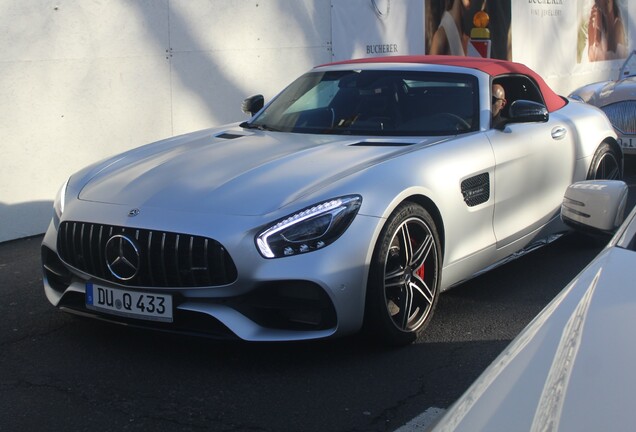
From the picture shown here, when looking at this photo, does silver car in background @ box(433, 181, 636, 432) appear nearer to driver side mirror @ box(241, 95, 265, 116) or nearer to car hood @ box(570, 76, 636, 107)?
driver side mirror @ box(241, 95, 265, 116)

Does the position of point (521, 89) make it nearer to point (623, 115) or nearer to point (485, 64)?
point (485, 64)

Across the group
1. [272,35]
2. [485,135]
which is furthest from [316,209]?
[272,35]

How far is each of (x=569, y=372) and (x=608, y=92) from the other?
9065 mm

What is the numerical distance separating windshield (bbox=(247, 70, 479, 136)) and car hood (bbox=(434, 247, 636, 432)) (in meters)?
3.26

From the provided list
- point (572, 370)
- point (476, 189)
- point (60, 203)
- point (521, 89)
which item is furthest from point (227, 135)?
point (572, 370)

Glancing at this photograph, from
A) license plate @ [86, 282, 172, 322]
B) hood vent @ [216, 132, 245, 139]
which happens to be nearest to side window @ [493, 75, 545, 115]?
hood vent @ [216, 132, 245, 139]

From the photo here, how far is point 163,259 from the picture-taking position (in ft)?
14.3

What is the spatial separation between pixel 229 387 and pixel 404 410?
0.82 metres

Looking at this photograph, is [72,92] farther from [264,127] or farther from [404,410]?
[404,410]

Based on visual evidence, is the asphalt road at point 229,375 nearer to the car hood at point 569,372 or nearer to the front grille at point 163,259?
the front grille at point 163,259

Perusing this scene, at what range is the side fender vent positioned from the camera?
5195mm

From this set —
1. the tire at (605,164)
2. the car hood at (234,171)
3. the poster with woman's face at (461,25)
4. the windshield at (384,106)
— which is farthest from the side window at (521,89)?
the poster with woman's face at (461,25)

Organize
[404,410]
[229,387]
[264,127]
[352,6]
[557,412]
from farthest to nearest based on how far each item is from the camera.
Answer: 1. [352,6]
2. [264,127]
3. [229,387]
4. [404,410]
5. [557,412]

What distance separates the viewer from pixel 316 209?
4.36m
